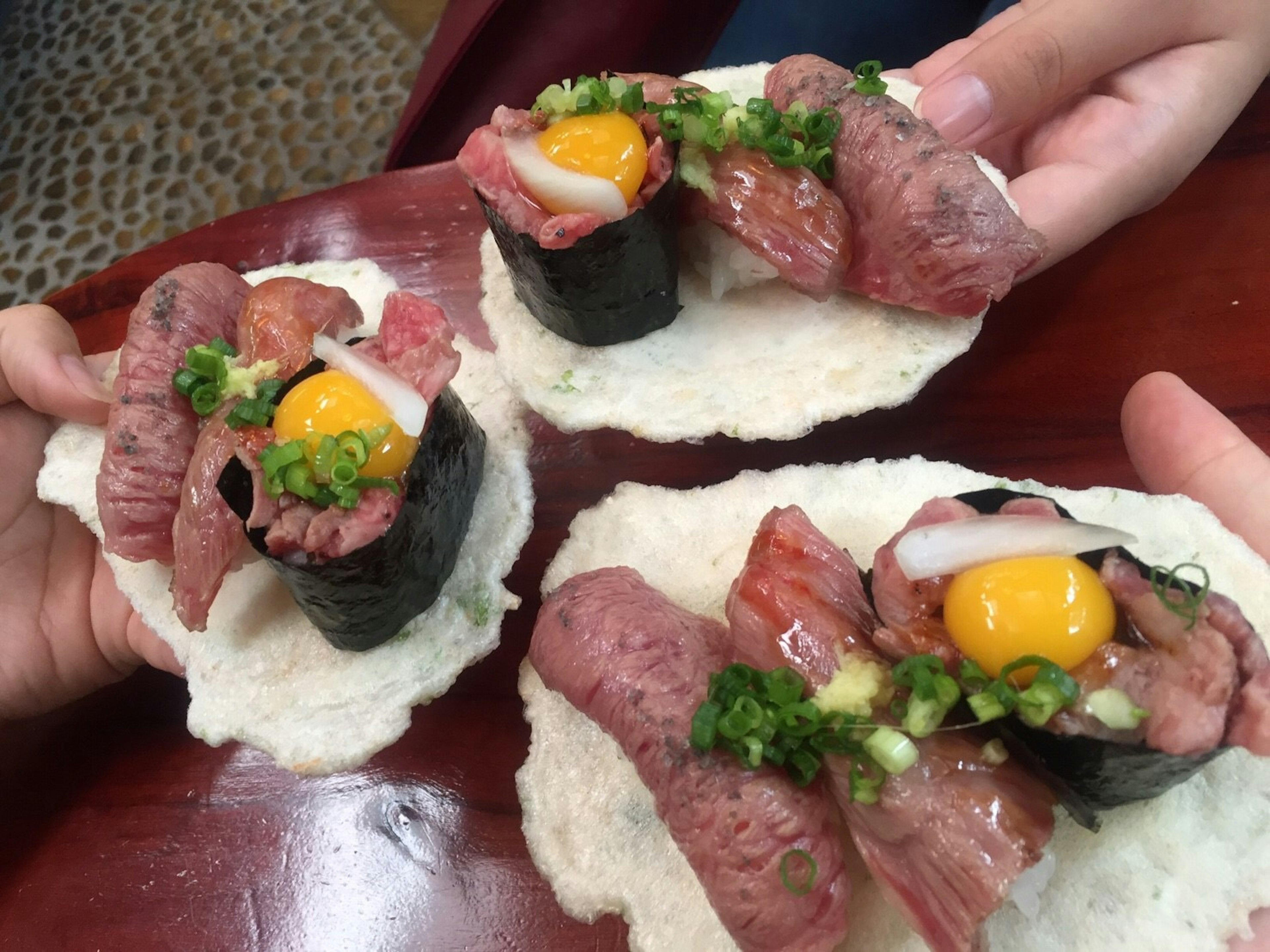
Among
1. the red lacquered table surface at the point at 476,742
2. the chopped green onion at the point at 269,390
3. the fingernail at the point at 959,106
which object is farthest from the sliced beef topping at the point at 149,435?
the fingernail at the point at 959,106

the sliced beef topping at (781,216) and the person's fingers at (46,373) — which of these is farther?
the person's fingers at (46,373)

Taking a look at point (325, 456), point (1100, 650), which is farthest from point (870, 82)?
point (325, 456)

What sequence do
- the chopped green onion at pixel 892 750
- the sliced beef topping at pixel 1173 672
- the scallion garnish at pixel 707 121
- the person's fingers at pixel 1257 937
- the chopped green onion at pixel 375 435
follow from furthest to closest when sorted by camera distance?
the scallion garnish at pixel 707 121, the chopped green onion at pixel 375 435, the person's fingers at pixel 1257 937, the chopped green onion at pixel 892 750, the sliced beef topping at pixel 1173 672

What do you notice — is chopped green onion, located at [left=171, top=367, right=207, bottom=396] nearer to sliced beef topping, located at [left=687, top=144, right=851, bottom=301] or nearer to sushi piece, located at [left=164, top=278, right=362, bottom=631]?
sushi piece, located at [left=164, top=278, right=362, bottom=631]

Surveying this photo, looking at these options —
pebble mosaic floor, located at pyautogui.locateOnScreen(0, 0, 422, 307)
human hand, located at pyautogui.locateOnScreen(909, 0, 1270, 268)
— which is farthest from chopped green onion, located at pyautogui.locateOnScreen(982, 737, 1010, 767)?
pebble mosaic floor, located at pyautogui.locateOnScreen(0, 0, 422, 307)

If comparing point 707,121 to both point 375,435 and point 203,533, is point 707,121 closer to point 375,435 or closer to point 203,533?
point 375,435

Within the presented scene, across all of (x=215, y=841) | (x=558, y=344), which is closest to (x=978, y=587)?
(x=558, y=344)

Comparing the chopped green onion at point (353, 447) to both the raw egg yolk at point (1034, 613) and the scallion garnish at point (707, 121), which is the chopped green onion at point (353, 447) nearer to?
the scallion garnish at point (707, 121)
